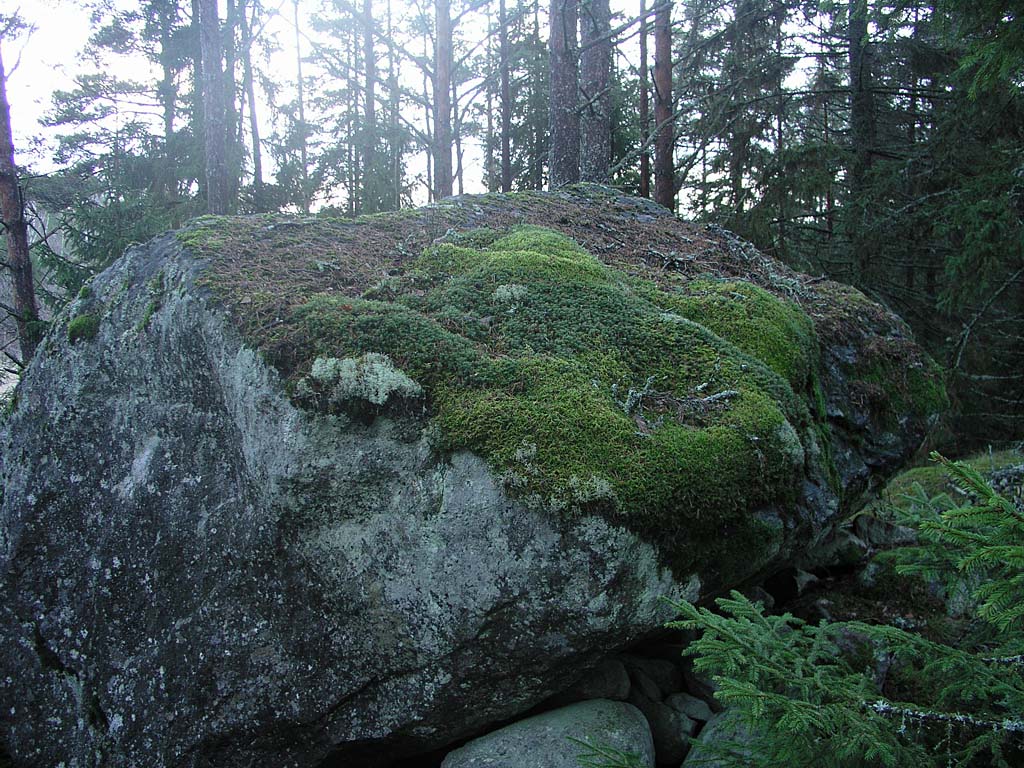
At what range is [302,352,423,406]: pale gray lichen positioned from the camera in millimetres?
3660

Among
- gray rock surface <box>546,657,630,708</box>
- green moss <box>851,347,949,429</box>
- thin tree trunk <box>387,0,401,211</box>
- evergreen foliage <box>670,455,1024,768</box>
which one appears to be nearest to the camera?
evergreen foliage <box>670,455,1024,768</box>

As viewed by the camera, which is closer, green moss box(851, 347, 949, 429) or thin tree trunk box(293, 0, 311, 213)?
green moss box(851, 347, 949, 429)

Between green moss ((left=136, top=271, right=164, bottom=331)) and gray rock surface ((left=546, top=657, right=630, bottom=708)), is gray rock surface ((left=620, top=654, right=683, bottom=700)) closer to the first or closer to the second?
gray rock surface ((left=546, top=657, right=630, bottom=708))

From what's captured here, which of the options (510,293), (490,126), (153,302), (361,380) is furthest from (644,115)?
(361,380)

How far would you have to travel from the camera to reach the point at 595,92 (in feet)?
31.9

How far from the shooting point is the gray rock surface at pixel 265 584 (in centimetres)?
332

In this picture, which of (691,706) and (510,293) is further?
(510,293)

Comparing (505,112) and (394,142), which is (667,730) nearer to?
(505,112)

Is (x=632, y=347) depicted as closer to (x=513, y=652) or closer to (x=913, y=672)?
(x=513, y=652)

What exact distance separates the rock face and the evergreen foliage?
785mm

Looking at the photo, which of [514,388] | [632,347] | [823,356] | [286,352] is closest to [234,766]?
[286,352]

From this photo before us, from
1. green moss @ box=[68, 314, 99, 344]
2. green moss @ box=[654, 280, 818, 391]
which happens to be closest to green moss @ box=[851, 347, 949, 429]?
green moss @ box=[654, 280, 818, 391]

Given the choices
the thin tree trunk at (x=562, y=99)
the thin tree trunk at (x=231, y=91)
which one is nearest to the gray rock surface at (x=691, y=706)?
the thin tree trunk at (x=562, y=99)

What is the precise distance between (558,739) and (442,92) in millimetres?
16028
